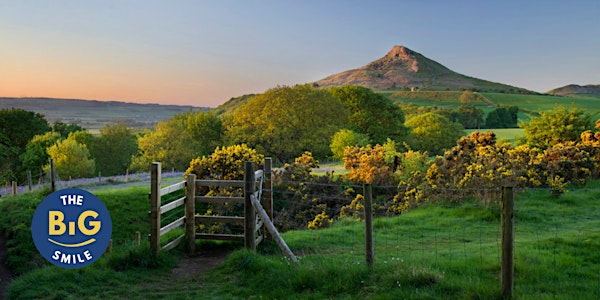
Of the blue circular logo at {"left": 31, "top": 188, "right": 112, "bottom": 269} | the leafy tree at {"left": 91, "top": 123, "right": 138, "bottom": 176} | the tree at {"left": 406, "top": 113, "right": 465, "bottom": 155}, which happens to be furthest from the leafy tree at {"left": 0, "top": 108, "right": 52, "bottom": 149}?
the blue circular logo at {"left": 31, "top": 188, "right": 112, "bottom": 269}

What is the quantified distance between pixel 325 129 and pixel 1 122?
40.2 meters

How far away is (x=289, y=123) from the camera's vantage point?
167 ft

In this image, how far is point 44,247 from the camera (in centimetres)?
714

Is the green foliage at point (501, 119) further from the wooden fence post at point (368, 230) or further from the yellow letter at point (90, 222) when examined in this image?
the yellow letter at point (90, 222)

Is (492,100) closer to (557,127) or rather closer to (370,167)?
(557,127)

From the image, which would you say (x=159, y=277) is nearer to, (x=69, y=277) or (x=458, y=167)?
(x=69, y=277)

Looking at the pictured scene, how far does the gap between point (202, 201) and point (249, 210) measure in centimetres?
133

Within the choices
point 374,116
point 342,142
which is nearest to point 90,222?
point 342,142

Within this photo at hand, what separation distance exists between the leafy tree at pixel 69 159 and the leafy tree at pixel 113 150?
1007 cm

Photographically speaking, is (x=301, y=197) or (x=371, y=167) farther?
(x=371, y=167)

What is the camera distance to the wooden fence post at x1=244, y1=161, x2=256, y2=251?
373 inches

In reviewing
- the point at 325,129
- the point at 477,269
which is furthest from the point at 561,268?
the point at 325,129

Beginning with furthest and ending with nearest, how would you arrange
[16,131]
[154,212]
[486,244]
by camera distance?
[16,131] → [486,244] → [154,212]

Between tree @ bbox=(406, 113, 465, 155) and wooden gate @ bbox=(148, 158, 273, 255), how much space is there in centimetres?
5263
